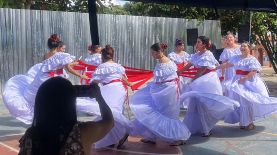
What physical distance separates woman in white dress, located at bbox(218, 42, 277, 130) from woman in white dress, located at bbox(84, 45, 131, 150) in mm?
2451

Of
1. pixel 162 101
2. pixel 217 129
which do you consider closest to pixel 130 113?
pixel 162 101

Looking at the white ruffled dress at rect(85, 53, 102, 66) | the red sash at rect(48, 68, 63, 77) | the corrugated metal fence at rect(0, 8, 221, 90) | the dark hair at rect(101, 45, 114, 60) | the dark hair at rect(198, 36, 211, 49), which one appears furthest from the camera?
the corrugated metal fence at rect(0, 8, 221, 90)

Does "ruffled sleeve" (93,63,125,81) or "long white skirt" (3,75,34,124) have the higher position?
"ruffled sleeve" (93,63,125,81)

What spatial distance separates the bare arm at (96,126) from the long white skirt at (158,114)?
4.08 meters

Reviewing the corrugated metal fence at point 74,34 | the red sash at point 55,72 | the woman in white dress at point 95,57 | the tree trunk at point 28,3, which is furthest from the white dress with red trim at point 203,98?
the tree trunk at point 28,3

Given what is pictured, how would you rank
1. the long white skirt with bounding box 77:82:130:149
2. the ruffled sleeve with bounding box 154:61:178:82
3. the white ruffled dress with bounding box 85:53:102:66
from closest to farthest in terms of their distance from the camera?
the long white skirt with bounding box 77:82:130:149
the ruffled sleeve with bounding box 154:61:178:82
the white ruffled dress with bounding box 85:53:102:66

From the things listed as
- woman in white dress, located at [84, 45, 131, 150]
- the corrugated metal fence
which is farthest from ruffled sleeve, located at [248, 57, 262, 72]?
the corrugated metal fence

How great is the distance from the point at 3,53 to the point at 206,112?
7814mm

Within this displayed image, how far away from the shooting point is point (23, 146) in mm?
2805

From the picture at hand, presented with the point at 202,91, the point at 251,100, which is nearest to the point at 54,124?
the point at 202,91

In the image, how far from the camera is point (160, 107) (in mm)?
7582

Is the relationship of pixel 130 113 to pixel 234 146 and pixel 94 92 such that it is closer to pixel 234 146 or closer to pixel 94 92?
pixel 234 146

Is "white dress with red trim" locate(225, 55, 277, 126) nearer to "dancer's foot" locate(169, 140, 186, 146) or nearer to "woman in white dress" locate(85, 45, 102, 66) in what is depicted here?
"dancer's foot" locate(169, 140, 186, 146)

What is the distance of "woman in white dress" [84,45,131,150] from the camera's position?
23.7ft
